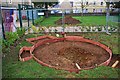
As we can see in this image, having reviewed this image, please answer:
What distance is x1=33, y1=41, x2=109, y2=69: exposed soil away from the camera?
5.28 metres

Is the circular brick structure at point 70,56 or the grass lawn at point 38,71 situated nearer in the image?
the grass lawn at point 38,71

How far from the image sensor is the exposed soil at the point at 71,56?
5.28 meters

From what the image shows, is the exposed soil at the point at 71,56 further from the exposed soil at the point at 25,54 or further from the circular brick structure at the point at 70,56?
the exposed soil at the point at 25,54

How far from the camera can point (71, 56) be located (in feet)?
19.0

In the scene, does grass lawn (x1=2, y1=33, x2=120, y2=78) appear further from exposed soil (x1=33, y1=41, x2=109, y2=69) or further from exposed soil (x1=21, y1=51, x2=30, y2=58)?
exposed soil (x1=21, y1=51, x2=30, y2=58)

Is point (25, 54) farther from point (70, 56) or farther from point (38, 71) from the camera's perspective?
point (38, 71)

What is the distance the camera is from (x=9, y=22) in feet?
29.6

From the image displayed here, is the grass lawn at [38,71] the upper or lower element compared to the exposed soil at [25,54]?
lower

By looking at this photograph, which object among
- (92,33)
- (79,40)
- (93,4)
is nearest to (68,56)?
(79,40)

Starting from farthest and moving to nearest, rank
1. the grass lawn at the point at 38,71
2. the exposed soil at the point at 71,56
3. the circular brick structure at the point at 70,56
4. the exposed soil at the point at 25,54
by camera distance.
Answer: the exposed soil at the point at 25,54
the exposed soil at the point at 71,56
the circular brick structure at the point at 70,56
the grass lawn at the point at 38,71

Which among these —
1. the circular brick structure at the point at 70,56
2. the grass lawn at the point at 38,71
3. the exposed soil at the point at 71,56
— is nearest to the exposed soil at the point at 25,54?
the circular brick structure at the point at 70,56

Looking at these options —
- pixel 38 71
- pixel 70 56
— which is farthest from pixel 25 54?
pixel 38 71

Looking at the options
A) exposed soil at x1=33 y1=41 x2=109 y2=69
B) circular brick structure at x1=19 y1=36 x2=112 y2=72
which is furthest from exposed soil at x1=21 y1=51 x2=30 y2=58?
exposed soil at x1=33 y1=41 x2=109 y2=69

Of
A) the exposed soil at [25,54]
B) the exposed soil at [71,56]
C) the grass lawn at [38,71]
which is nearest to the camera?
the grass lawn at [38,71]
